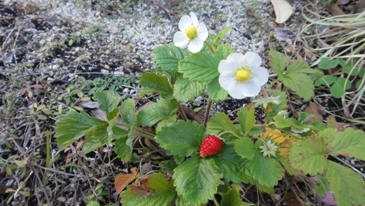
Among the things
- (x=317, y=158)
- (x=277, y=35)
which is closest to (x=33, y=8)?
(x=277, y=35)

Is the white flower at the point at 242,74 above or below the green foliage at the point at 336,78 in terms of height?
above

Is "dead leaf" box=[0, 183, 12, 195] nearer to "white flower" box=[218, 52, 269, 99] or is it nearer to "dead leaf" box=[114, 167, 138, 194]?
"dead leaf" box=[114, 167, 138, 194]

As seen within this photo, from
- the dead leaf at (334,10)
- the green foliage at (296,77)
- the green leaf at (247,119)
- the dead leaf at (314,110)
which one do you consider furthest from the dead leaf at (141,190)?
the dead leaf at (334,10)

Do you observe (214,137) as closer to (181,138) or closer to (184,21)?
(181,138)

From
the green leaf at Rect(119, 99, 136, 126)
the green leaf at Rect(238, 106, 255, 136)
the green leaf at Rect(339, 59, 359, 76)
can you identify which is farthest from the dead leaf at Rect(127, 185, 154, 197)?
the green leaf at Rect(339, 59, 359, 76)

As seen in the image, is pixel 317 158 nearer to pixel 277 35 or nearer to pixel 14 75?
pixel 277 35

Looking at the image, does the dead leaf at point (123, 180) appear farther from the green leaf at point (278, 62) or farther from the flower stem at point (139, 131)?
the green leaf at point (278, 62)
